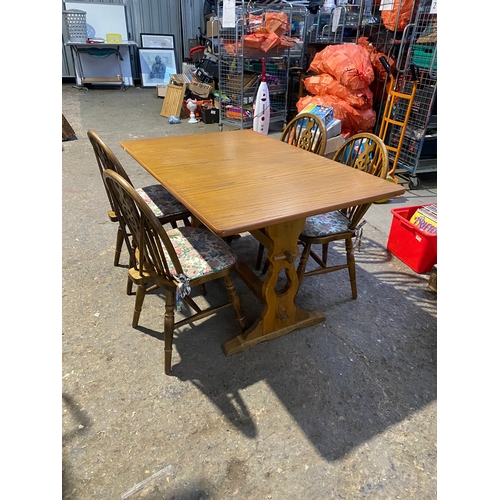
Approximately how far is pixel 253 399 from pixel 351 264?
3.06 feet

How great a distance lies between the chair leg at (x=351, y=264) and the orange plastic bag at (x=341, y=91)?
96.2 inches

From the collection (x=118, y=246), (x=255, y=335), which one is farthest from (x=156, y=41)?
(x=255, y=335)

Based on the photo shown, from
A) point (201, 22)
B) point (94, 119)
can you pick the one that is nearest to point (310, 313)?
point (94, 119)

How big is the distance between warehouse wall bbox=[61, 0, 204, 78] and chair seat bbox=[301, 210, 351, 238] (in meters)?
7.75

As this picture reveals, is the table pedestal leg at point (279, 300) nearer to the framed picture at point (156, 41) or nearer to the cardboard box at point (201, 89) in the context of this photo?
the cardboard box at point (201, 89)

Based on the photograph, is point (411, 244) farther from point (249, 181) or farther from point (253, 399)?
point (253, 399)

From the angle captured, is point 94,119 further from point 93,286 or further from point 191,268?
point 191,268

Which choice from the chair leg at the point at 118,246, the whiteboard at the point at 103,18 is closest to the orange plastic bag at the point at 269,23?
the chair leg at the point at 118,246

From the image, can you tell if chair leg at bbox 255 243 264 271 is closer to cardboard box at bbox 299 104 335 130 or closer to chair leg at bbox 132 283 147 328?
chair leg at bbox 132 283 147 328

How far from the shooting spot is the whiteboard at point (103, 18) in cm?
709

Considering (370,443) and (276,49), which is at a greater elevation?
(276,49)

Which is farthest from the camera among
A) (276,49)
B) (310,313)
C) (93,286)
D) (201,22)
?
(201,22)

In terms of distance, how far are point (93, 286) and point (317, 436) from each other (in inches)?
57.4

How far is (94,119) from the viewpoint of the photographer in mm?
5457
